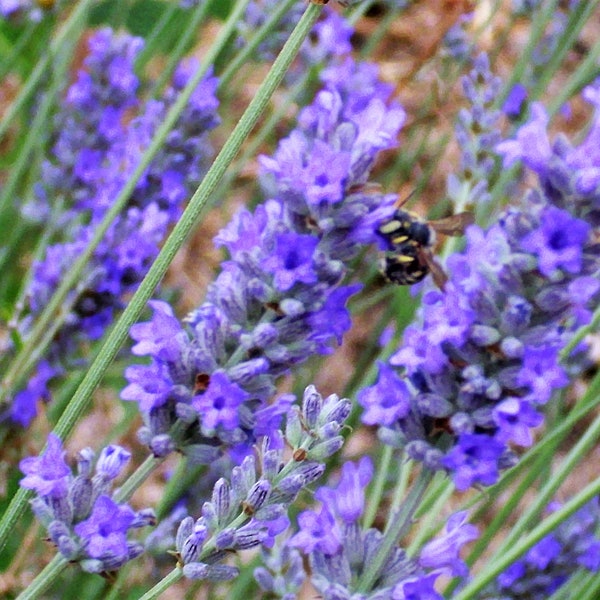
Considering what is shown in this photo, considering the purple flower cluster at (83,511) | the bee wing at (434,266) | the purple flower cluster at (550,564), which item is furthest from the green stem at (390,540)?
the purple flower cluster at (550,564)

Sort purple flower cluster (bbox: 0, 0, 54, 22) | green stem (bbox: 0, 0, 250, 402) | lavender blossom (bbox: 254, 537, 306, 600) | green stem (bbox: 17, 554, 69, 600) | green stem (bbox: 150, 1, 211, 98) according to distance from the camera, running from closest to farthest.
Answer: green stem (bbox: 17, 554, 69, 600), green stem (bbox: 0, 0, 250, 402), lavender blossom (bbox: 254, 537, 306, 600), green stem (bbox: 150, 1, 211, 98), purple flower cluster (bbox: 0, 0, 54, 22)

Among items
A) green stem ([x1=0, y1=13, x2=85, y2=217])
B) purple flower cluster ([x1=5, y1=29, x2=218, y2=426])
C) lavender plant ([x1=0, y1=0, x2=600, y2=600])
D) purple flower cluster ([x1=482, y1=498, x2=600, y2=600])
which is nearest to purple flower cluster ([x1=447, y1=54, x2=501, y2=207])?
lavender plant ([x1=0, y1=0, x2=600, y2=600])

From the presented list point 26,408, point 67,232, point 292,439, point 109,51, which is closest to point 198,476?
point 26,408

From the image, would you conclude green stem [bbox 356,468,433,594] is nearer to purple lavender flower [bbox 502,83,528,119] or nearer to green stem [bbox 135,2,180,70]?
purple lavender flower [bbox 502,83,528,119]

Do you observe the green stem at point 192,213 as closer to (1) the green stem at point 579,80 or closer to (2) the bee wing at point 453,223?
(2) the bee wing at point 453,223

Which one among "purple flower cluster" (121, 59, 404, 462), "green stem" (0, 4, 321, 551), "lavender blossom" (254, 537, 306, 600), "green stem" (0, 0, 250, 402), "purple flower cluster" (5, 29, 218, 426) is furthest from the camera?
"purple flower cluster" (5, 29, 218, 426)

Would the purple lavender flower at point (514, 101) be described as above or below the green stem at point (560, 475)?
above

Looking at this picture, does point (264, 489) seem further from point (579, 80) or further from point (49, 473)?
point (579, 80)

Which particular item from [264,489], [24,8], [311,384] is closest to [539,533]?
[311,384]
